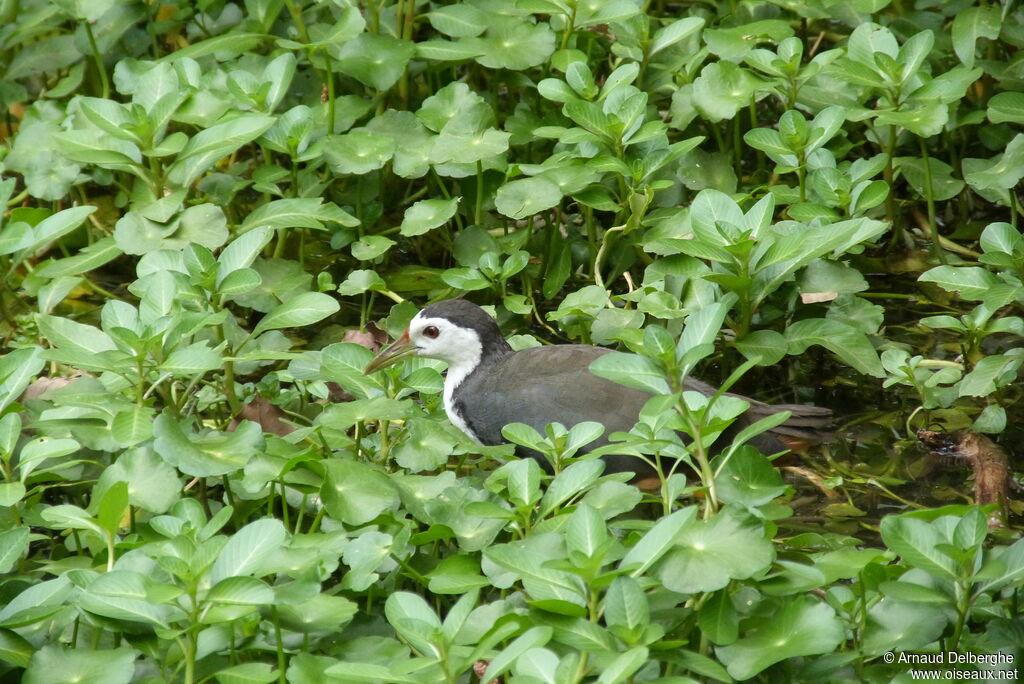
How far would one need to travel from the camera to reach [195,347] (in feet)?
11.1

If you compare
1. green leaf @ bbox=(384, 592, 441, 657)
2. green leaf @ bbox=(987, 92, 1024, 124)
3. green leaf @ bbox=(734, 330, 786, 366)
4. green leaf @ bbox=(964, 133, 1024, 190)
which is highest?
green leaf @ bbox=(384, 592, 441, 657)

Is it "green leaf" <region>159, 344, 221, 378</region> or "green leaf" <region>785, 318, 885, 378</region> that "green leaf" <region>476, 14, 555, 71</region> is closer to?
"green leaf" <region>785, 318, 885, 378</region>

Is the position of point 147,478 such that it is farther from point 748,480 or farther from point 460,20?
Answer: point 460,20

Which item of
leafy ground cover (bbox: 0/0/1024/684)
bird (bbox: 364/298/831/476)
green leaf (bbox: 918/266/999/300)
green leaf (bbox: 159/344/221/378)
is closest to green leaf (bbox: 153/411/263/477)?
leafy ground cover (bbox: 0/0/1024/684)

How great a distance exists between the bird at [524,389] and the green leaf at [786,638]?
110cm

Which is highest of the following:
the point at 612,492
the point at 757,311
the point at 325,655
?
the point at 612,492

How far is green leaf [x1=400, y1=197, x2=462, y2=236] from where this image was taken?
15.1ft

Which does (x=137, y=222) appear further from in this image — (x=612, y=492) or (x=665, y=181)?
(x=612, y=492)

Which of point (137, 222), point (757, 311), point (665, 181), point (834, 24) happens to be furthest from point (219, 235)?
point (834, 24)

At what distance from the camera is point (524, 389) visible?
4000 millimetres

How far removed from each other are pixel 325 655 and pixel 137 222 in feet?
6.90

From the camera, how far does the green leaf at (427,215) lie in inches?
181

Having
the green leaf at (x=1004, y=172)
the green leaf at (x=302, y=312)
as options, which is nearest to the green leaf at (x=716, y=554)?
the green leaf at (x=302, y=312)

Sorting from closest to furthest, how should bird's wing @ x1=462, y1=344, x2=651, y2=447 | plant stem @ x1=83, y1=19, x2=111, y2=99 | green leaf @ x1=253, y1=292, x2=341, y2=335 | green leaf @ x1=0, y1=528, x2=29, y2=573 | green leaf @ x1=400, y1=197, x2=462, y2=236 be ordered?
green leaf @ x1=0, y1=528, x2=29, y2=573
green leaf @ x1=253, y1=292, x2=341, y2=335
bird's wing @ x1=462, y1=344, x2=651, y2=447
green leaf @ x1=400, y1=197, x2=462, y2=236
plant stem @ x1=83, y1=19, x2=111, y2=99
